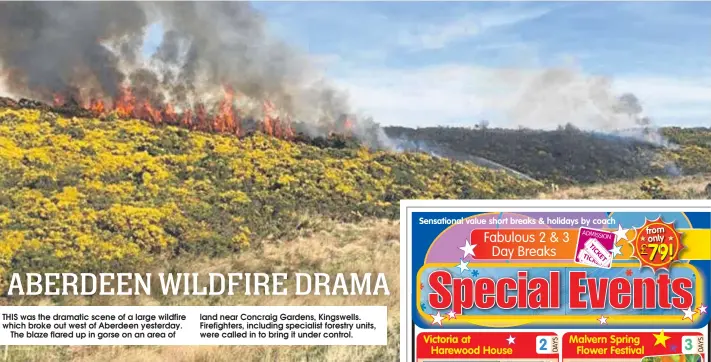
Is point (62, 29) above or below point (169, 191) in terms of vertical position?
above

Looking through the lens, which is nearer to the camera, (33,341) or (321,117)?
(33,341)

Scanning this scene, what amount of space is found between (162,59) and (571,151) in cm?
368

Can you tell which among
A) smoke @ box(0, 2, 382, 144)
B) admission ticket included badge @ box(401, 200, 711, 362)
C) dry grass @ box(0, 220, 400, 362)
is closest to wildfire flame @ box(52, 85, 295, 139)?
smoke @ box(0, 2, 382, 144)

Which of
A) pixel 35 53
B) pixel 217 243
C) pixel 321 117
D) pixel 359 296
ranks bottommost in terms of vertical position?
pixel 359 296

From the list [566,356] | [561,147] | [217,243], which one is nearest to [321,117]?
[217,243]

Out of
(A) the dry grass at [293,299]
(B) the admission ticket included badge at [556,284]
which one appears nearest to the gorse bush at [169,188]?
(A) the dry grass at [293,299]

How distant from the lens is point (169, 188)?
5.91 m

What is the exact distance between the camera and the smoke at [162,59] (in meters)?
5.98

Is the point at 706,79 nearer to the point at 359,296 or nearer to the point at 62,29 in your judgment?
the point at 359,296

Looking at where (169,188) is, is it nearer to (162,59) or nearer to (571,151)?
(162,59)

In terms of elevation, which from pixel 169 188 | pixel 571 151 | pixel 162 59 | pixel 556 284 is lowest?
pixel 556 284

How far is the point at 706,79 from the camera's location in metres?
5.96

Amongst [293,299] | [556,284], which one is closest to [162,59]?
[293,299]

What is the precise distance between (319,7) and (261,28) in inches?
20.7
